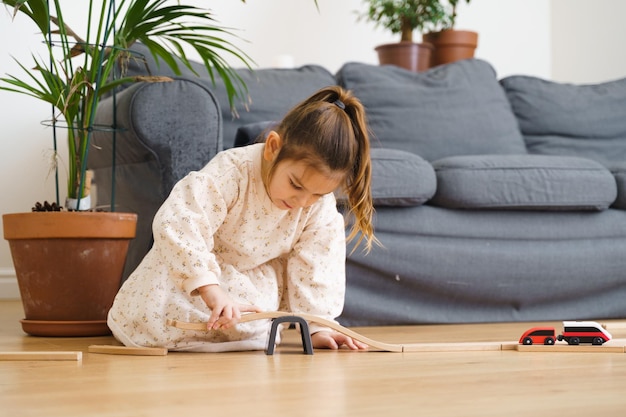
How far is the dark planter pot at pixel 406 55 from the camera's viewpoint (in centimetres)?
329

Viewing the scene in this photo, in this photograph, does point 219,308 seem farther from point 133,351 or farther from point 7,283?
point 7,283

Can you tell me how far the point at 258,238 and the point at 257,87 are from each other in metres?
1.08

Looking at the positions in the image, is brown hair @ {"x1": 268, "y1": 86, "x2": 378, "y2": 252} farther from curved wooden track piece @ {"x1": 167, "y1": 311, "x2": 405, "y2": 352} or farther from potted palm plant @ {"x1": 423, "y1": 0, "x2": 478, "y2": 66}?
potted palm plant @ {"x1": 423, "y1": 0, "x2": 478, "y2": 66}

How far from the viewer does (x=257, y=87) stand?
2691mm

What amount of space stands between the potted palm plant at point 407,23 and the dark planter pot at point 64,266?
5.59ft

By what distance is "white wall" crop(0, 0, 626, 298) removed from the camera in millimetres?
3072

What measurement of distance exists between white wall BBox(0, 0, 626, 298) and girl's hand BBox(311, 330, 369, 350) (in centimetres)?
109

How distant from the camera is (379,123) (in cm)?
288

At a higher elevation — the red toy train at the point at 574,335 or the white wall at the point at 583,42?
the white wall at the point at 583,42

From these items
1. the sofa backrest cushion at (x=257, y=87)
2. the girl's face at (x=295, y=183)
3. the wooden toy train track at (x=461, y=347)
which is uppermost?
the sofa backrest cushion at (x=257, y=87)

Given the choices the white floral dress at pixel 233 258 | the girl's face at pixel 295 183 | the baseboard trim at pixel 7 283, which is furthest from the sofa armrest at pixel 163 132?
the baseboard trim at pixel 7 283

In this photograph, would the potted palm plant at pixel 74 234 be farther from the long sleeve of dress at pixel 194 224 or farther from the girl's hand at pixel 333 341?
the girl's hand at pixel 333 341

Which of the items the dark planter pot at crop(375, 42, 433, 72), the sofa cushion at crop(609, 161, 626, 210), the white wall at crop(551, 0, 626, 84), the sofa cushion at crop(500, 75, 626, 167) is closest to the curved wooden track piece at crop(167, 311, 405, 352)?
the sofa cushion at crop(609, 161, 626, 210)

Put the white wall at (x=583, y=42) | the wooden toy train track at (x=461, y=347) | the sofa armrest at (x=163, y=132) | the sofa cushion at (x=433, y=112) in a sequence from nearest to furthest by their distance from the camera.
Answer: the wooden toy train track at (x=461, y=347)
the sofa armrest at (x=163, y=132)
the sofa cushion at (x=433, y=112)
the white wall at (x=583, y=42)
